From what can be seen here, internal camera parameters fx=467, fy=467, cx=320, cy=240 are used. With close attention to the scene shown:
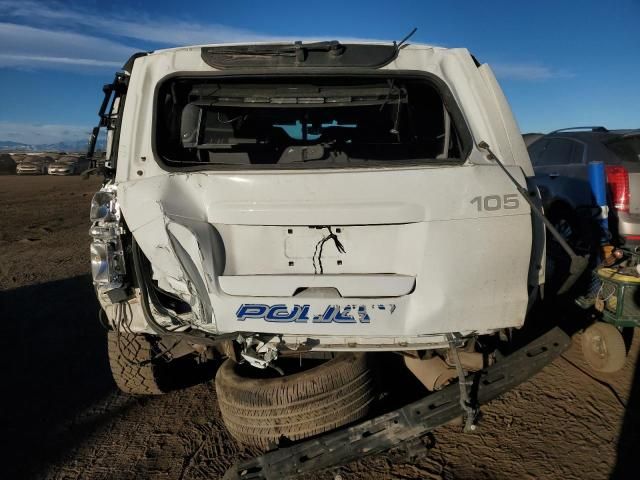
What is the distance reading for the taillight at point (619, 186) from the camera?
15.3ft

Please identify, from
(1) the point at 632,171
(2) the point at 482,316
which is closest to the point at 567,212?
(1) the point at 632,171

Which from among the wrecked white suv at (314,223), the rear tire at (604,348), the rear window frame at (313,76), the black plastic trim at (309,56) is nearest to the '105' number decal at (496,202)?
the wrecked white suv at (314,223)

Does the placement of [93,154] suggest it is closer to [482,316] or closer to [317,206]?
[317,206]

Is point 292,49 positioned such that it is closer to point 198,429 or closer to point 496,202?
point 496,202

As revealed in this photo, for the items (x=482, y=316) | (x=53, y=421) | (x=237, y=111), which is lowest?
(x=53, y=421)

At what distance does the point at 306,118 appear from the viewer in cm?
293

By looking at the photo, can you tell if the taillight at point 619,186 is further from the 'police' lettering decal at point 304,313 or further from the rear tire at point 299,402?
the 'police' lettering decal at point 304,313

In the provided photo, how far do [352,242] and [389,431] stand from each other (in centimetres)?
100

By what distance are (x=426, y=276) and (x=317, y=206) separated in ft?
1.97

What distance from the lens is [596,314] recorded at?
3.72 metres

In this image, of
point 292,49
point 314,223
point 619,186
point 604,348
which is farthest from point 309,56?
point 619,186

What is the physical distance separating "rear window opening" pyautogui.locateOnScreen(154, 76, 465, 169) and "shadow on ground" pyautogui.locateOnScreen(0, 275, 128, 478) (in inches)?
78.9

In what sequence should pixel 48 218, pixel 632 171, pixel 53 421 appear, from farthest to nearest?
pixel 48 218 < pixel 632 171 < pixel 53 421

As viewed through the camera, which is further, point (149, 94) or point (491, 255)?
point (149, 94)
